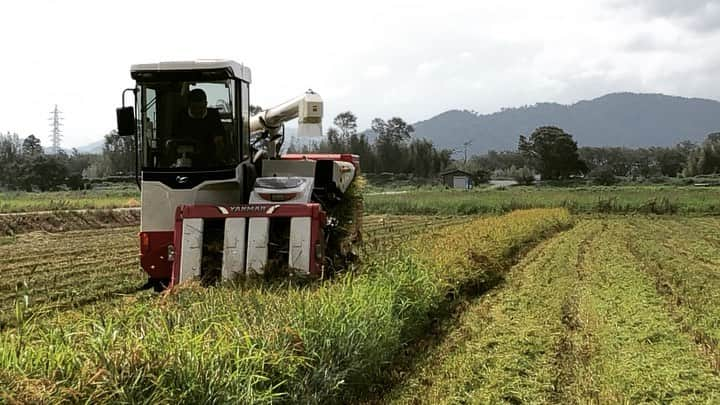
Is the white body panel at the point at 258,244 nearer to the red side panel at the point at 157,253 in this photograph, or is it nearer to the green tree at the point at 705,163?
the red side panel at the point at 157,253

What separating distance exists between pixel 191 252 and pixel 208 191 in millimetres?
900

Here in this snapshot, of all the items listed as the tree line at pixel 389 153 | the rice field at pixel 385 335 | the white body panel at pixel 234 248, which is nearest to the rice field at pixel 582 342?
the rice field at pixel 385 335

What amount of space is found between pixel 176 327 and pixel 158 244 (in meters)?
3.48

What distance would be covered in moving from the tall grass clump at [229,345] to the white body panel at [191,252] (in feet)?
2.67

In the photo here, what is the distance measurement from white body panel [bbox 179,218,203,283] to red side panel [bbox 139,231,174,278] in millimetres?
635

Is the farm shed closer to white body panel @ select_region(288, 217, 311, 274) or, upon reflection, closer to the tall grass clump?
the tall grass clump

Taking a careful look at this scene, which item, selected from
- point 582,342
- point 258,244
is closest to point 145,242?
point 258,244

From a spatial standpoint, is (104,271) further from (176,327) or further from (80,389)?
(80,389)

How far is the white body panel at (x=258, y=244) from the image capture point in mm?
6820

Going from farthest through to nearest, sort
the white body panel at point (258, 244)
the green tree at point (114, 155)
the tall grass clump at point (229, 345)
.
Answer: the green tree at point (114, 155), the white body panel at point (258, 244), the tall grass clump at point (229, 345)

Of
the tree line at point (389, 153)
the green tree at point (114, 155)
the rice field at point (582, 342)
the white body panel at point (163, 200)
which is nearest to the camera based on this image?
the rice field at point (582, 342)

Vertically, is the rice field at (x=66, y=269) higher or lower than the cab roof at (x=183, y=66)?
lower

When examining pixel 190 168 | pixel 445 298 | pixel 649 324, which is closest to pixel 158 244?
pixel 190 168

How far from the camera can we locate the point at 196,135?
Result: 302 inches
